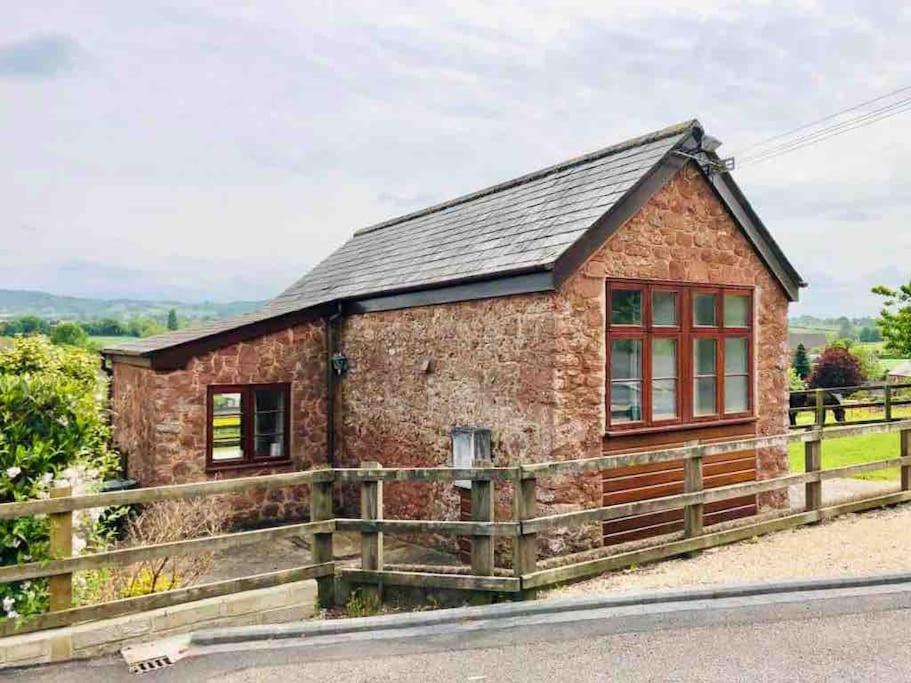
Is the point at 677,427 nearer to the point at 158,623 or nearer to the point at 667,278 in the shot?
the point at 667,278

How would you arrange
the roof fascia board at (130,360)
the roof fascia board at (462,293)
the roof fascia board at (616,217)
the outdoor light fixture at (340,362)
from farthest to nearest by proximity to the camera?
1. the outdoor light fixture at (340,362)
2. the roof fascia board at (130,360)
3. the roof fascia board at (462,293)
4. the roof fascia board at (616,217)

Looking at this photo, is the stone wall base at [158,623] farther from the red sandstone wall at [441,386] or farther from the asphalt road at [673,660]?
the red sandstone wall at [441,386]

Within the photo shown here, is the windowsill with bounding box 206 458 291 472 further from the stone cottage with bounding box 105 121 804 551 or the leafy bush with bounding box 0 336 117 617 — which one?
the leafy bush with bounding box 0 336 117 617

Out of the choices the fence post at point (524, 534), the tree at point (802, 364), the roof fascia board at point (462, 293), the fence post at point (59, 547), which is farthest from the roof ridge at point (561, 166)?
the tree at point (802, 364)

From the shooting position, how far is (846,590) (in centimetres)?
593

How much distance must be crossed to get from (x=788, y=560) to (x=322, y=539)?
4512 mm

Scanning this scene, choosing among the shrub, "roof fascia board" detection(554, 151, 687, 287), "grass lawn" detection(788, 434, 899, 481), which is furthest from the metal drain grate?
"grass lawn" detection(788, 434, 899, 481)

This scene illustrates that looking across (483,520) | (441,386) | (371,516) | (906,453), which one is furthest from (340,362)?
(906,453)

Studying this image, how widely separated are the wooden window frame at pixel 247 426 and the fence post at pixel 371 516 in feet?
18.1

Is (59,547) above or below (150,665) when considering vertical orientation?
above

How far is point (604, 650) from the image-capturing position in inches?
191

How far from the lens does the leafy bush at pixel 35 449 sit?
5109 mm

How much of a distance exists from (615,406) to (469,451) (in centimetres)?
196

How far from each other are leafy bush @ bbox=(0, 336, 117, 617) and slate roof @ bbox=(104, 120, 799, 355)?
4754 mm
